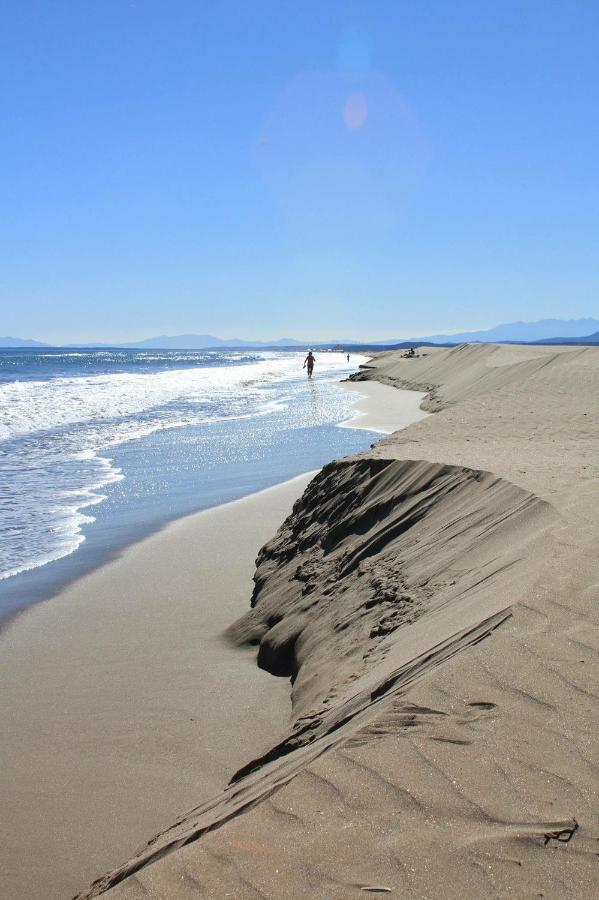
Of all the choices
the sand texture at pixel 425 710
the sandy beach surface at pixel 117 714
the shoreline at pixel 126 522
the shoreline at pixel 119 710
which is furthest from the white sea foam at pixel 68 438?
the sand texture at pixel 425 710

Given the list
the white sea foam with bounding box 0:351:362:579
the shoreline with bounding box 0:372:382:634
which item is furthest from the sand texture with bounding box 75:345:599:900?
the white sea foam with bounding box 0:351:362:579

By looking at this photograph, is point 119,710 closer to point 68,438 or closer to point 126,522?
point 126,522

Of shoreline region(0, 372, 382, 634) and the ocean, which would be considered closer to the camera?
shoreline region(0, 372, 382, 634)

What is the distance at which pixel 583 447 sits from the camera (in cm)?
870

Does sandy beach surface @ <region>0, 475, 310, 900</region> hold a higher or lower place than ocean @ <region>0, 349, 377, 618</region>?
higher

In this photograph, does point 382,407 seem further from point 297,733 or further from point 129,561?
point 297,733

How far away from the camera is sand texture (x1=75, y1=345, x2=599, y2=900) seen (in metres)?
1.95

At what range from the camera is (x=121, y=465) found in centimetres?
1395

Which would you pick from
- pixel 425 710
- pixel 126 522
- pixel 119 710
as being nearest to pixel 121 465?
pixel 126 522

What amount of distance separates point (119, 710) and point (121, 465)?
9.72 metres

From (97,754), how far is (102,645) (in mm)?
1606

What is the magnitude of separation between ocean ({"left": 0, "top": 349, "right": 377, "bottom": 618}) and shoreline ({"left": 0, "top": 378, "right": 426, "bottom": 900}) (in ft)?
2.66

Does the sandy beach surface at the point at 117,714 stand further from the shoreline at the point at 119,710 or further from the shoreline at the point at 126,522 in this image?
the shoreline at the point at 126,522

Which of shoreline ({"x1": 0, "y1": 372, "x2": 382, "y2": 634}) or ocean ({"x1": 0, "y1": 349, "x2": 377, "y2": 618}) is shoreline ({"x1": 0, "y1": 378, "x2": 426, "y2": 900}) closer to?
shoreline ({"x1": 0, "y1": 372, "x2": 382, "y2": 634})
